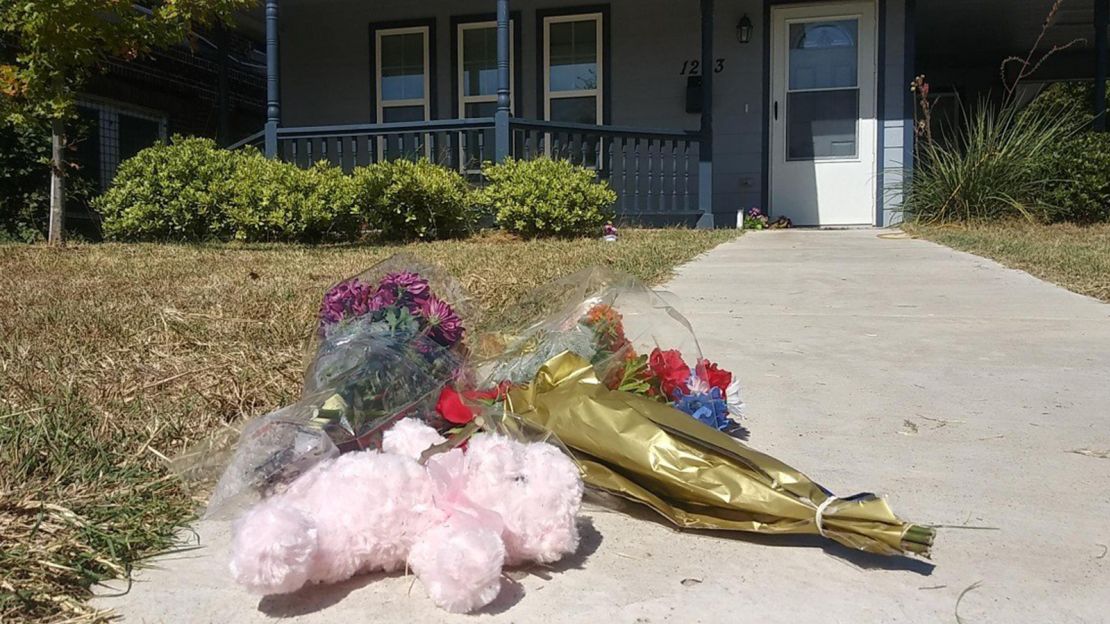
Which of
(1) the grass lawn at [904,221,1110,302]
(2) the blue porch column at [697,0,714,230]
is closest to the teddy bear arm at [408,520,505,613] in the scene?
(1) the grass lawn at [904,221,1110,302]

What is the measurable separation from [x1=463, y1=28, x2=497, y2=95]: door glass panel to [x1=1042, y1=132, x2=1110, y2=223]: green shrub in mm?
6675

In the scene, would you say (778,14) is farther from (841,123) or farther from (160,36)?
(160,36)

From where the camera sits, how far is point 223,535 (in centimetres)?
177

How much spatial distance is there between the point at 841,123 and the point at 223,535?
32.7 ft

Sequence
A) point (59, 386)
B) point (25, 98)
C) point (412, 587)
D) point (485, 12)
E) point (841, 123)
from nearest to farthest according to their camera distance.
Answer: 1. point (412, 587)
2. point (59, 386)
3. point (25, 98)
4. point (841, 123)
5. point (485, 12)

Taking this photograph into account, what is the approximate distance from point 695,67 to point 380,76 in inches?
169

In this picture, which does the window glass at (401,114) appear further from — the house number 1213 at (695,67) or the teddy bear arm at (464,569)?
the teddy bear arm at (464,569)

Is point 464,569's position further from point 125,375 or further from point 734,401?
point 125,375

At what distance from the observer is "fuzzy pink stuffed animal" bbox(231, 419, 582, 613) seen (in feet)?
4.64

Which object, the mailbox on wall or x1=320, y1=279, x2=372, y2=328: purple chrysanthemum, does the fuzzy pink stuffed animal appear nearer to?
x1=320, y1=279, x2=372, y2=328: purple chrysanthemum

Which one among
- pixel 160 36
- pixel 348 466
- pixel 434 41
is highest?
pixel 434 41

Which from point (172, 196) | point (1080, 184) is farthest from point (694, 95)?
point (172, 196)

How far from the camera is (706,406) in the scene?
2.24m

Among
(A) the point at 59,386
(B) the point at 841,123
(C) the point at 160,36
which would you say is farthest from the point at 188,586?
(B) the point at 841,123
